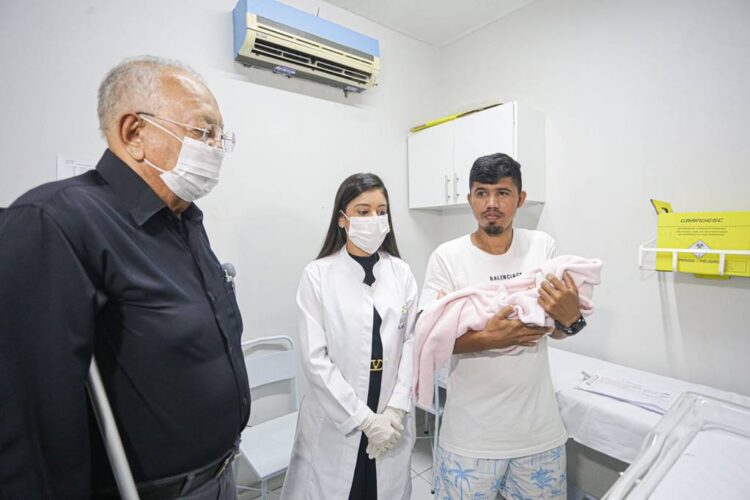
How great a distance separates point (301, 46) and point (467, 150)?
46.9 inches

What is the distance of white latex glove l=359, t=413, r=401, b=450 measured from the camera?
4.10 ft

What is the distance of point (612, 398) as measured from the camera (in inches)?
60.4

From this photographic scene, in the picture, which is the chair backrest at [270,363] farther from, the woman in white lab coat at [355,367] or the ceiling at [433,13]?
the ceiling at [433,13]

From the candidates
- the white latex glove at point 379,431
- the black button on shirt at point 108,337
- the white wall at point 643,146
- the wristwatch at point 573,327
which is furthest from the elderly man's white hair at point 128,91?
the white wall at point 643,146

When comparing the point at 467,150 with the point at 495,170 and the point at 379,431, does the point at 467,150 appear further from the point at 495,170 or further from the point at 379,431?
the point at 379,431

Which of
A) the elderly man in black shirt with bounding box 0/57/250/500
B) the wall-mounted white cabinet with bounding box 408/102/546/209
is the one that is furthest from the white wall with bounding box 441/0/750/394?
the elderly man in black shirt with bounding box 0/57/250/500

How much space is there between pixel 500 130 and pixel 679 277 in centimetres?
122

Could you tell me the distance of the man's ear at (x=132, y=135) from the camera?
2.75 ft

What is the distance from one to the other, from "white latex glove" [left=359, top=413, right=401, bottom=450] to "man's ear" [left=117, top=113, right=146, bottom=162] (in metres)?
1.07

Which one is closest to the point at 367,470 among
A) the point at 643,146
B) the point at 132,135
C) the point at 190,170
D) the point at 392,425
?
the point at 392,425

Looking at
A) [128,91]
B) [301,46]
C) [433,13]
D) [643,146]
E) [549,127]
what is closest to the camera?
[128,91]

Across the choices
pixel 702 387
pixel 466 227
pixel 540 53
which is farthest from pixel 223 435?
pixel 540 53

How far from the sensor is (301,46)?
78.0 inches

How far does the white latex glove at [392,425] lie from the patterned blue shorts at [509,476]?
19 centimetres
